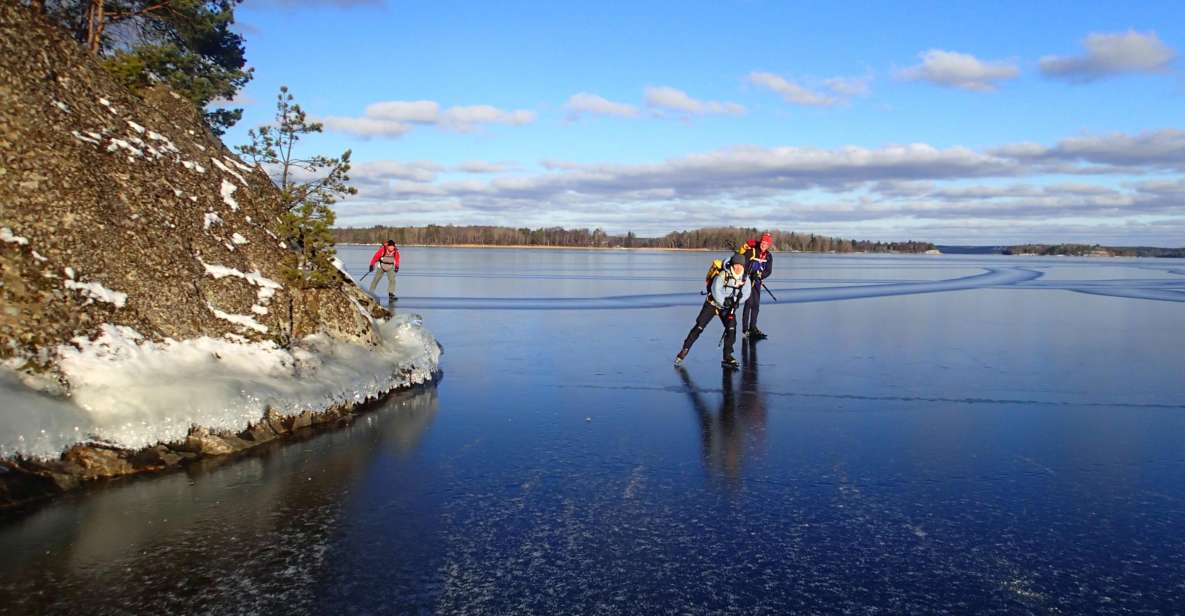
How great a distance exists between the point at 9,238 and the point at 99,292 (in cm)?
92

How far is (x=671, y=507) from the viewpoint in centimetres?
550

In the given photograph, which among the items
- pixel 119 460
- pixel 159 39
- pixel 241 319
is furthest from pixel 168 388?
pixel 159 39

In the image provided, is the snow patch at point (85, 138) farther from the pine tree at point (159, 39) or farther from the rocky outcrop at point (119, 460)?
the rocky outcrop at point (119, 460)

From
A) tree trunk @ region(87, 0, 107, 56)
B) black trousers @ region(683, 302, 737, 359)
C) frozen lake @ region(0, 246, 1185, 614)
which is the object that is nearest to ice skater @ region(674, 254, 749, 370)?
black trousers @ region(683, 302, 737, 359)

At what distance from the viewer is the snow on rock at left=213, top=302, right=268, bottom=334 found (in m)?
9.03

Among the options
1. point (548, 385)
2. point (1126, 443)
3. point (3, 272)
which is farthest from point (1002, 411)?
point (3, 272)

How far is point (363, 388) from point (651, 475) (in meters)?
4.44

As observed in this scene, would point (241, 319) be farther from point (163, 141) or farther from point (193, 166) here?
point (163, 141)

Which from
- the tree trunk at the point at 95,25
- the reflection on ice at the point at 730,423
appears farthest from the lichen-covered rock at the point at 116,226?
the reflection on ice at the point at 730,423

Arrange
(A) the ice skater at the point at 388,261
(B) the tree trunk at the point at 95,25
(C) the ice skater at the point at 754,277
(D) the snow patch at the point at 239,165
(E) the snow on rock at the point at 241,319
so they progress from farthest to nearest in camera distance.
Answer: (A) the ice skater at the point at 388,261
(C) the ice skater at the point at 754,277
(B) the tree trunk at the point at 95,25
(D) the snow patch at the point at 239,165
(E) the snow on rock at the point at 241,319

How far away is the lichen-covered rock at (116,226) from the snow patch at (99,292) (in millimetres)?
12

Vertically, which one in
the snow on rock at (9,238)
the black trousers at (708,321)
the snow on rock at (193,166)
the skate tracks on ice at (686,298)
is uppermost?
the snow on rock at (193,166)

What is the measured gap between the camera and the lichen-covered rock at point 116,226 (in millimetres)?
7605

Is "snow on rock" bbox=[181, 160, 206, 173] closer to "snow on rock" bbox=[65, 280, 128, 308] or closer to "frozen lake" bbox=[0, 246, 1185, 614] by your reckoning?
"snow on rock" bbox=[65, 280, 128, 308]
